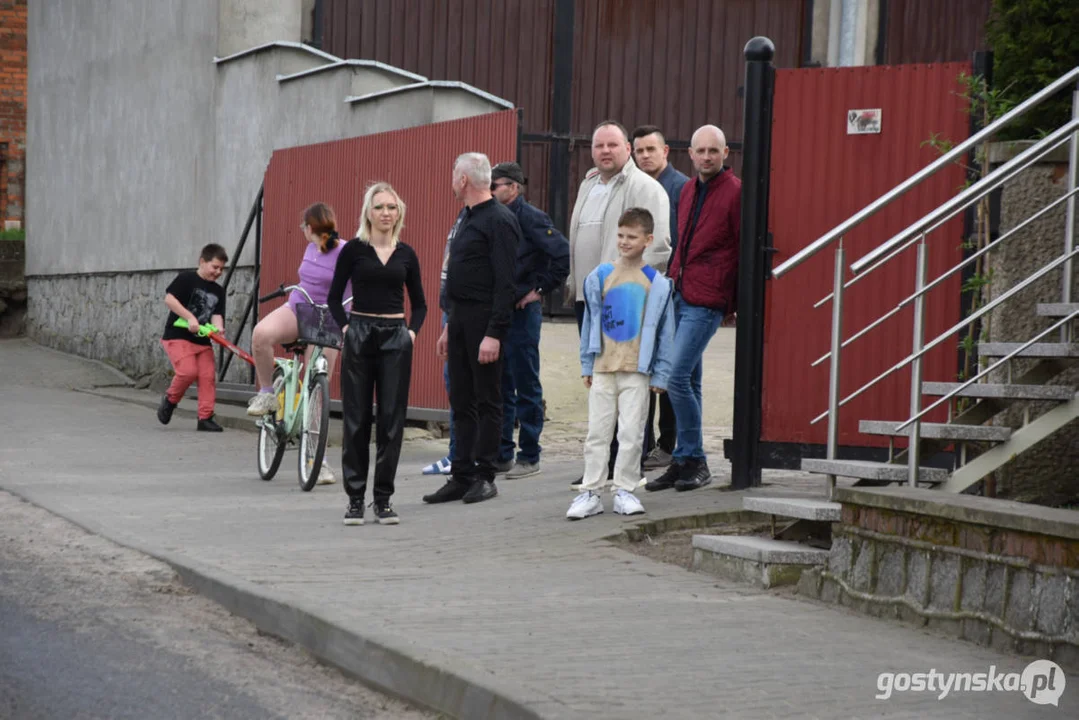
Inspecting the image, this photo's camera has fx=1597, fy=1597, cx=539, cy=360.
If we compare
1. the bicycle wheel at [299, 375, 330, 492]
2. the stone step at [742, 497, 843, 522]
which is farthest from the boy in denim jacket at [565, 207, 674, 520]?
the bicycle wheel at [299, 375, 330, 492]

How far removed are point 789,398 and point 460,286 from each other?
6.56ft

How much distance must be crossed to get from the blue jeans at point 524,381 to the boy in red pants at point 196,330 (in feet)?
15.0

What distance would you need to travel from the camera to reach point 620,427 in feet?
27.5

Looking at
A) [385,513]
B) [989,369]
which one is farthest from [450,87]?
[989,369]

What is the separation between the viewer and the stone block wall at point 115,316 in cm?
1712

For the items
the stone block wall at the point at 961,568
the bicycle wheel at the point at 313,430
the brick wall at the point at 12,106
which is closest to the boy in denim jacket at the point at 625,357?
the stone block wall at the point at 961,568

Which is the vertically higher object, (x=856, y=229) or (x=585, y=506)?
(x=856, y=229)

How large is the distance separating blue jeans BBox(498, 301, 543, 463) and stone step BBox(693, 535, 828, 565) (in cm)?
314

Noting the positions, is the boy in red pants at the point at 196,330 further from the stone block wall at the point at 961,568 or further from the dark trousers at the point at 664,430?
the stone block wall at the point at 961,568

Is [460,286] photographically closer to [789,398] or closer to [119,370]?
[789,398]

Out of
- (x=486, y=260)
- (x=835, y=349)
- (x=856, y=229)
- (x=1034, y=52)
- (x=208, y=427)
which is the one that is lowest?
(x=208, y=427)

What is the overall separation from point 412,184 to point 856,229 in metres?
5.22

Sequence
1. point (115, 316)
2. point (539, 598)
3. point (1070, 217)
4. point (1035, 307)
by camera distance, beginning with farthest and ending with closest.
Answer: point (115, 316)
point (1035, 307)
point (1070, 217)
point (539, 598)

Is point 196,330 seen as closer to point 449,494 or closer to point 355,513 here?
point 449,494
